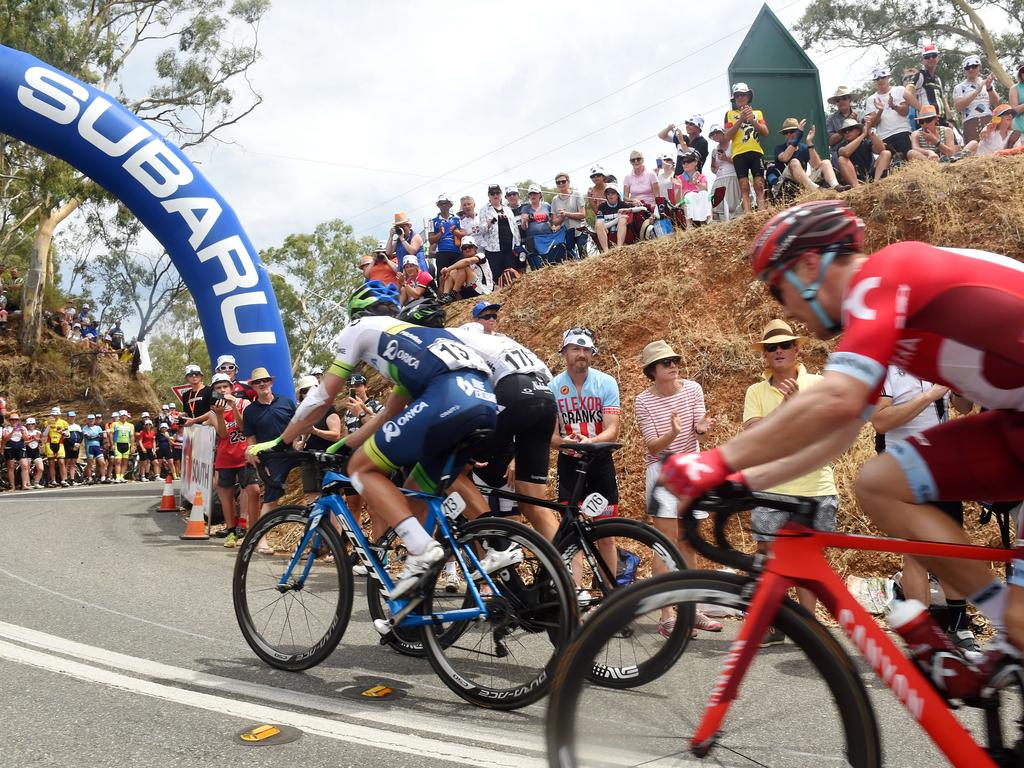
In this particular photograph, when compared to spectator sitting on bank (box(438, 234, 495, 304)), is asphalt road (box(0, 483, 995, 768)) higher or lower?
lower

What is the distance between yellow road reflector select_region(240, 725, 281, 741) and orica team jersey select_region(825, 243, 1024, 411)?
294cm

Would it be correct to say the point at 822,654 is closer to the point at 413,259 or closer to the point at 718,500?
the point at 718,500

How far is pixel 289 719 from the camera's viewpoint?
404 cm

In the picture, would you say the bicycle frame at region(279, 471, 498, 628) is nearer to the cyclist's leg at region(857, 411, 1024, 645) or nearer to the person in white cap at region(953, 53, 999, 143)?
the cyclist's leg at region(857, 411, 1024, 645)

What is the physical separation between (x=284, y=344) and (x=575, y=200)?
5.41m

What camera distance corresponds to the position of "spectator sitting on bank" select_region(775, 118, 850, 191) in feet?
38.3

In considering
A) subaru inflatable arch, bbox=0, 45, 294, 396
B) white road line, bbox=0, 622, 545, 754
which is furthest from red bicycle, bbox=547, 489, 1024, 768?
subaru inflatable arch, bbox=0, 45, 294, 396

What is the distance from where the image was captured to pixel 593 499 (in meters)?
5.51

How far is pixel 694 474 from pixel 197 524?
10.2 meters

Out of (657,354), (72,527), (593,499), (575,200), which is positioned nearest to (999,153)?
(575,200)

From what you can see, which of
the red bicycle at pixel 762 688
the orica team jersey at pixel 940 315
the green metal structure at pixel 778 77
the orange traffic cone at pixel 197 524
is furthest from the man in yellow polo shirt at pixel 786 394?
the green metal structure at pixel 778 77

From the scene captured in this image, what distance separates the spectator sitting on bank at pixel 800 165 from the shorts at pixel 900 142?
0.78 metres

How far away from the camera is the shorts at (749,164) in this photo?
11.7 meters

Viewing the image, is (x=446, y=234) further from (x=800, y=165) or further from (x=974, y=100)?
(x=974, y=100)
